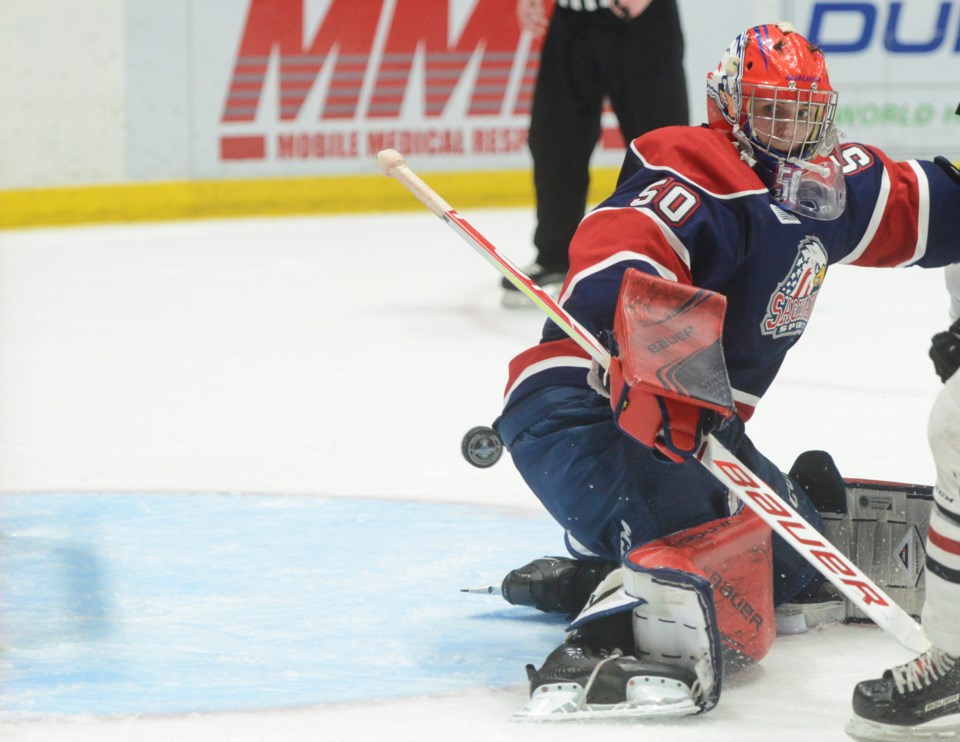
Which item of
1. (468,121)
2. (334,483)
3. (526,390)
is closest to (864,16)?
(468,121)

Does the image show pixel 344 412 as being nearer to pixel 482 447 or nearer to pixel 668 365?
pixel 482 447

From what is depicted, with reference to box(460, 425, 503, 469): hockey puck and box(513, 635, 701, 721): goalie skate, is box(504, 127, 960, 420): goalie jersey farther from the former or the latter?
box(513, 635, 701, 721): goalie skate

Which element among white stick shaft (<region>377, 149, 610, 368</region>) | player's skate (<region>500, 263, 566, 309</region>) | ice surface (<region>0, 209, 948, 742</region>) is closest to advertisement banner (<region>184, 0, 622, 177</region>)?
ice surface (<region>0, 209, 948, 742</region>)

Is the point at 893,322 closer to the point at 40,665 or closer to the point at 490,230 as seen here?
the point at 490,230

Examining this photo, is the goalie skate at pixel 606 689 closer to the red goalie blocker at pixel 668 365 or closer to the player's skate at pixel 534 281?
the red goalie blocker at pixel 668 365

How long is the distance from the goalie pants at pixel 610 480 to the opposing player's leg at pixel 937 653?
0.30 m

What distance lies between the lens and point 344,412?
3.32m

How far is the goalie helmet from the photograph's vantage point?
1.94 m

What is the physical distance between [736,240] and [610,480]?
0.98 feet

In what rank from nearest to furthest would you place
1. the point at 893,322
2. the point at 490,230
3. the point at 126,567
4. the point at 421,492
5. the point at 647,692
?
1. the point at 647,692
2. the point at 126,567
3. the point at 421,492
4. the point at 893,322
5. the point at 490,230

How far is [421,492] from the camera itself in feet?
8.91

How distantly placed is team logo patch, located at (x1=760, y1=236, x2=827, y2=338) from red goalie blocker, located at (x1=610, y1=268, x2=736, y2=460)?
19 centimetres

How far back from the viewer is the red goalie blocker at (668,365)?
1.73m

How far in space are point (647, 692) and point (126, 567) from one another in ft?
2.88
